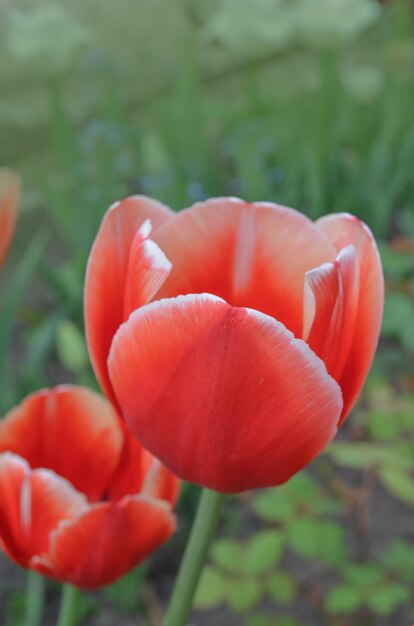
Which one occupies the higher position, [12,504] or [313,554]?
[12,504]

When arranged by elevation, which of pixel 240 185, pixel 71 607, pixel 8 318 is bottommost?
pixel 240 185

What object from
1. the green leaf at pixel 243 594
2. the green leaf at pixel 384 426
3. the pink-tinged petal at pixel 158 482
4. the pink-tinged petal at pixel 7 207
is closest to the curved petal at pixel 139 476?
the pink-tinged petal at pixel 158 482

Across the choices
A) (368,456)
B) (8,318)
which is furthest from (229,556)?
(8,318)

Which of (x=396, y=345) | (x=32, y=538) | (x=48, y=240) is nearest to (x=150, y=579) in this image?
(x=396, y=345)

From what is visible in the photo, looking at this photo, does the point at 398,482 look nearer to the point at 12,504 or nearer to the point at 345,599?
the point at 345,599

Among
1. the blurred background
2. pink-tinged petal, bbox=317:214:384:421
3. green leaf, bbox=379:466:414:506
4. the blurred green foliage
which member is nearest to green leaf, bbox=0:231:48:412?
the blurred background

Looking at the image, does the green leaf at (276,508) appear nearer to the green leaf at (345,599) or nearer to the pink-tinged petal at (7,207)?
the green leaf at (345,599)

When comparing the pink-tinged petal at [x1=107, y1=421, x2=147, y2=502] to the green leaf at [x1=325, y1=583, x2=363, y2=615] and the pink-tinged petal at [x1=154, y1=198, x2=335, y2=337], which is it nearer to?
the pink-tinged petal at [x1=154, y1=198, x2=335, y2=337]

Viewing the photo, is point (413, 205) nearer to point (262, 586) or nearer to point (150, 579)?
point (150, 579)
